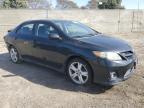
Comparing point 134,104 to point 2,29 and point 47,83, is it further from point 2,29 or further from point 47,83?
point 2,29

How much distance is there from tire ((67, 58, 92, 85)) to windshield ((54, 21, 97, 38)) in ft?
2.57

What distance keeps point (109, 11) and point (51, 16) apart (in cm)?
539

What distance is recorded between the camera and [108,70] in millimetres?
6102

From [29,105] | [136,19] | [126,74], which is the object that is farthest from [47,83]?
[136,19]

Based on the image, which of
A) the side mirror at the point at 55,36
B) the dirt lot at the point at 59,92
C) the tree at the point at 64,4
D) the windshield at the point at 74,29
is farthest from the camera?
the tree at the point at 64,4

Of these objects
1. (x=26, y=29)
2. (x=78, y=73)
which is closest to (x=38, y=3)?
(x=26, y=29)

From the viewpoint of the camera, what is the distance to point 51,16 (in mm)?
22922

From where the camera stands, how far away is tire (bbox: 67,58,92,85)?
21.1ft

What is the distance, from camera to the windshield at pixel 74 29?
7253 mm

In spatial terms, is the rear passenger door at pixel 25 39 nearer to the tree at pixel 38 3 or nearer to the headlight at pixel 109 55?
the headlight at pixel 109 55

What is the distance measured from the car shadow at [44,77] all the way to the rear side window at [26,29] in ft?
3.35

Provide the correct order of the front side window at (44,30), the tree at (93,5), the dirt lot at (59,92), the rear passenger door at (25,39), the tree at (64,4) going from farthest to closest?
the tree at (64,4), the tree at (93,5), the rear passenger door at (25,39), the front side window at (44,30), the dirt lot at (59,92)

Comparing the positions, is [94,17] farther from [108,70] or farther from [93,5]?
[93,5]

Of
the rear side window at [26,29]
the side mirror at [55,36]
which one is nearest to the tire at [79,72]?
the side mirror at [55,36]
